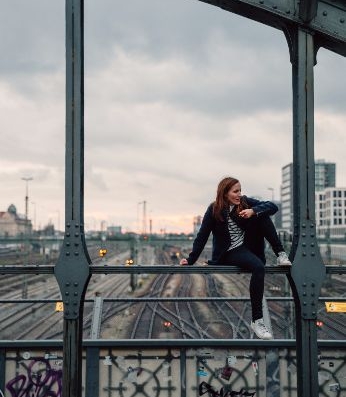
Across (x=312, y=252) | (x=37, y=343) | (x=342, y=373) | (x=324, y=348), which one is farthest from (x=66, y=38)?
A: (x=342, y=373)

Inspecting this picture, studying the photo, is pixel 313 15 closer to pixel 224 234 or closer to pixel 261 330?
pixel 224 234

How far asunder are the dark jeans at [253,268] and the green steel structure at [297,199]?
245mm

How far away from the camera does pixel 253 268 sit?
4184 mm

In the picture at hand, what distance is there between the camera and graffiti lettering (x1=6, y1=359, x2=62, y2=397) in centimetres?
544

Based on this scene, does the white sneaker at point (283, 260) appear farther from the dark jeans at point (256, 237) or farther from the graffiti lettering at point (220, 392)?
the graffiti lettering at point (220, 392)

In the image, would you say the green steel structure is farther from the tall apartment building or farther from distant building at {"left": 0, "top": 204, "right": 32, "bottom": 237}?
the tall apartment building

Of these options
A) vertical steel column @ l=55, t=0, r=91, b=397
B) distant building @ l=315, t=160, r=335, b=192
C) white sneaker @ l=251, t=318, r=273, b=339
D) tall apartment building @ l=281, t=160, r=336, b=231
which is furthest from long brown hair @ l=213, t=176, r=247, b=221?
distant building @ l=315, t=160, r=335, b=192

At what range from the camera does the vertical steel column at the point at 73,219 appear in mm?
4238

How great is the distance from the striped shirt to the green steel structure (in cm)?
35

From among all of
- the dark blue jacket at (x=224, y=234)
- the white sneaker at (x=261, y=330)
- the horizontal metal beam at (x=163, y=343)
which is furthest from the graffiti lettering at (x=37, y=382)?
the white sneaker at (x=261, y=330)

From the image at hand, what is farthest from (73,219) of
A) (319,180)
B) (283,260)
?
(319,180)

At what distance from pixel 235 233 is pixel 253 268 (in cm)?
38

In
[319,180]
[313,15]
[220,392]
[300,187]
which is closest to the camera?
[313,15]

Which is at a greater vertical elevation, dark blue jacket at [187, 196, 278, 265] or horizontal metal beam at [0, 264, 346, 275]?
dark blue jacket at [187, 196, 278, 265]
